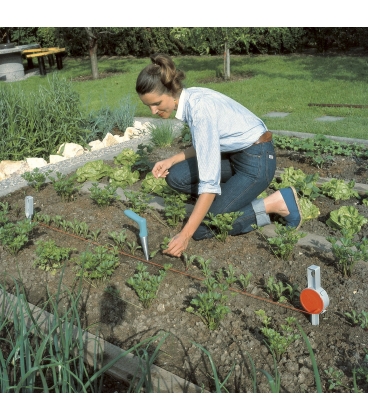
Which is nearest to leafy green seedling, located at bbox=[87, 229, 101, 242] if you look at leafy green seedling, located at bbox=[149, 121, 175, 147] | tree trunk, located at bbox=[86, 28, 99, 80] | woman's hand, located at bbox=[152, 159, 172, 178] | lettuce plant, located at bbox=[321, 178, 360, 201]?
woman's hand, located at bbox=[152, 159, 172, 178]

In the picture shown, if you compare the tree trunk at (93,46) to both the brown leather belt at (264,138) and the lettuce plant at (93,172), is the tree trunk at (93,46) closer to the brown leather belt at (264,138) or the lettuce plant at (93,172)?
the lettuce plant at (93,172)

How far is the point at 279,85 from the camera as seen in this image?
Answer: 891 cm

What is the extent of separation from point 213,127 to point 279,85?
256 inches

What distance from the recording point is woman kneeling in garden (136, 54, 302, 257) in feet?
9.14

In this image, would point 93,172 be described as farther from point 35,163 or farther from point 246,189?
point 246,189

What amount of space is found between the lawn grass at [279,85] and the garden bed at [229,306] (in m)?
2.68

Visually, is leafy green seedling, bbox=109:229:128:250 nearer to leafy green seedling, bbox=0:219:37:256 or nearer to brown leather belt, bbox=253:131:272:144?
leafy green seedling, bbox=0:219:37:256

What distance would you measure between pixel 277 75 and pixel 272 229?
7302 millimetres

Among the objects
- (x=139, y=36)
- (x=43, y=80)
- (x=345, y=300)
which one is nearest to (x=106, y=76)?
(x=43, y=80)

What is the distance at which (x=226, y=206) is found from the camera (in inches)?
128

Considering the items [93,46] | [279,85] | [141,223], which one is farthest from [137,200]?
[93,46]

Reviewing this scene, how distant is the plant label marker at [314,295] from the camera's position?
2.26 metres

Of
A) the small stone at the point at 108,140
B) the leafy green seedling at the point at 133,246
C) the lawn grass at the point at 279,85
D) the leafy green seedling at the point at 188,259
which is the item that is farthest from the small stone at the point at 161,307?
the lawn grass at the point at 279,85
